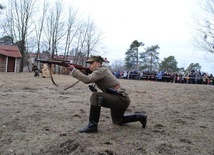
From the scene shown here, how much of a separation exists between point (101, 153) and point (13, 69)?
37861 millimetres

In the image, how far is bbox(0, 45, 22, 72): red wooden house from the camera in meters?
35.8

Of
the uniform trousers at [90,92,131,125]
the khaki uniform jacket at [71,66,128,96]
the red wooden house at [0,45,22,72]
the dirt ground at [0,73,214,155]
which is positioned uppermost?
the red wooden house at [0,45,22,72]

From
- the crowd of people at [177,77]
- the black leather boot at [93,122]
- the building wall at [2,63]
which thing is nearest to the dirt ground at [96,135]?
the black leather boot at [93,122]

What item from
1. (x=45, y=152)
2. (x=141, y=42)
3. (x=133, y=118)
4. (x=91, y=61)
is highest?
(x=141, y=42)

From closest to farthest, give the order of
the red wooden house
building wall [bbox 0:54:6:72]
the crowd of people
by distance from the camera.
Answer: the crowd of people → building wall [bbox 0:54:6:72] → the red wooden house

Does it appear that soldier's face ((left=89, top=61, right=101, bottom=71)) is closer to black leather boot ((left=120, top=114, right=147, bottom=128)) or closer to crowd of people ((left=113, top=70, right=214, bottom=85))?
black leather boot ((left=120, top=114, right=147, bottom=128))

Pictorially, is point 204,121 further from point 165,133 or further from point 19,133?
point 19,133

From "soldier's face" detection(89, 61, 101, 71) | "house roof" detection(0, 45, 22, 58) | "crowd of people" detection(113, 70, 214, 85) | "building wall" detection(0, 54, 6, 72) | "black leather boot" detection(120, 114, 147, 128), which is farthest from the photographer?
"house roof" detection(0, 45, 22, 58)

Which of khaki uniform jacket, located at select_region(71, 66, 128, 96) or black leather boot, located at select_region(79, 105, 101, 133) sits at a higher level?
khaki uniform jacket, located at select_region(71, 66, 128, 96)

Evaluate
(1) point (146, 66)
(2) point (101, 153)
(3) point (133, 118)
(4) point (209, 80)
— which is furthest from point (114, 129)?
(1) point (146, 66)

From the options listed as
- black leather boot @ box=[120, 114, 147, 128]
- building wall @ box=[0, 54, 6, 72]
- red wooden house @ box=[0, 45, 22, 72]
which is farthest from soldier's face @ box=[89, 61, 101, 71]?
building wall @ box=[0, 54, 6, 72]

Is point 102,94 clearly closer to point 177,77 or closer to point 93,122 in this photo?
point 93,122

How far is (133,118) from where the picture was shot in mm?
4832

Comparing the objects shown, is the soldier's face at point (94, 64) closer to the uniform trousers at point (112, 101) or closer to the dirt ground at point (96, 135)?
the uniform trousers at point (112, 101)
